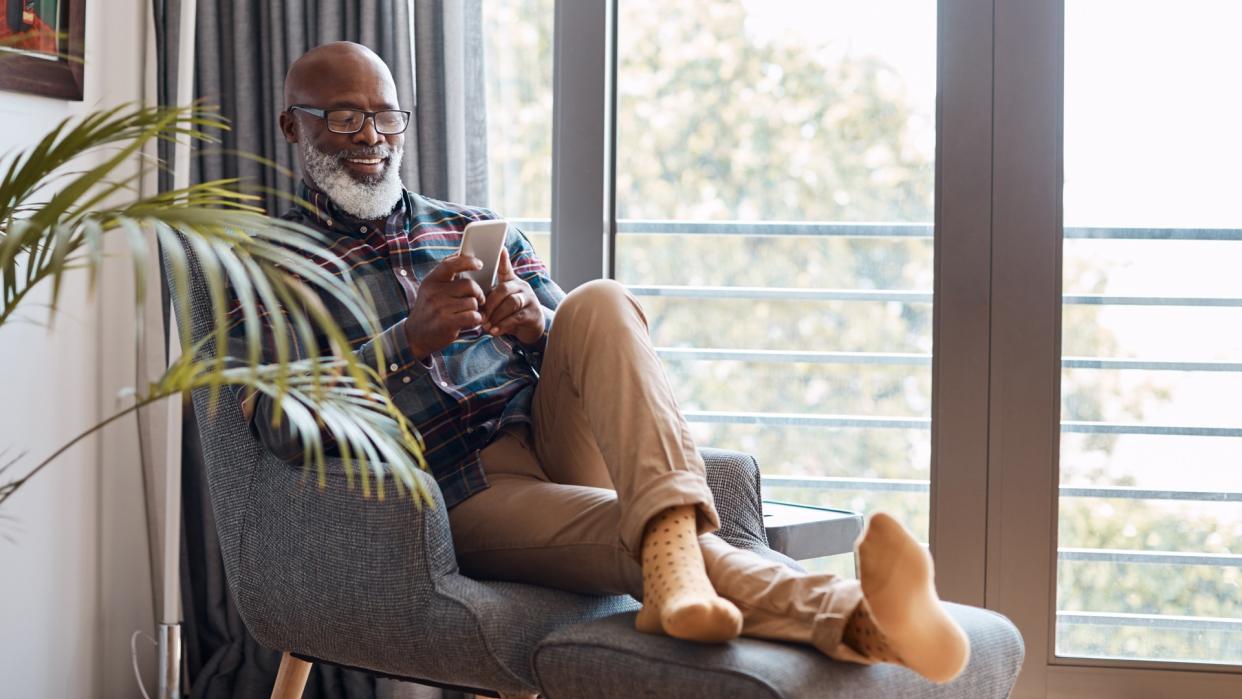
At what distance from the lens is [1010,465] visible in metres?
2.61

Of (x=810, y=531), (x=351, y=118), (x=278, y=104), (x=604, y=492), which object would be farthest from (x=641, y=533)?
(x=278, y=104)

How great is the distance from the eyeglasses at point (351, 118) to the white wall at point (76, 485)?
1.86ft

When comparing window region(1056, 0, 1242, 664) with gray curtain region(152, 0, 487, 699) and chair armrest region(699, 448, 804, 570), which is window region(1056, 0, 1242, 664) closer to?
chair armrest region(699, 448, 804, 570)

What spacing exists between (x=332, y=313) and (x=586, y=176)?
0.93 m

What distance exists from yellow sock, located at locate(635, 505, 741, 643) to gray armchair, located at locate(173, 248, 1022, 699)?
28 millimetres

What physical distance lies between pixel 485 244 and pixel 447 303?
107 millimetres

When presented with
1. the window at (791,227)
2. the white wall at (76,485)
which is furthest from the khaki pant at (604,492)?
the white wall at (76,485)

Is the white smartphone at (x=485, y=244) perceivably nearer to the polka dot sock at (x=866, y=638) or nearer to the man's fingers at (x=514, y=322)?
the man's fingers at (x=514, y=322)

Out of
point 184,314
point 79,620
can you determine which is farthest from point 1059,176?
point 79,620

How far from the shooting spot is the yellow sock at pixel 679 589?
1409mm

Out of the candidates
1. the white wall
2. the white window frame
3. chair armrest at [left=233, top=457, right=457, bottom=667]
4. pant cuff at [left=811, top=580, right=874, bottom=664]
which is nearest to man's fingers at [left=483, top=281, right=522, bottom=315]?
chair armrest at [left=233, top=457, right=457, bottom=667]

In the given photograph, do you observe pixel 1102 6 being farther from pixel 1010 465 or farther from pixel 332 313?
pixel 332 313

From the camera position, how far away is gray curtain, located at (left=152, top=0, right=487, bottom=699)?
2.66m

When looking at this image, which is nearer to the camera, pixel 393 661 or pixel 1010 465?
pixel 393 661
